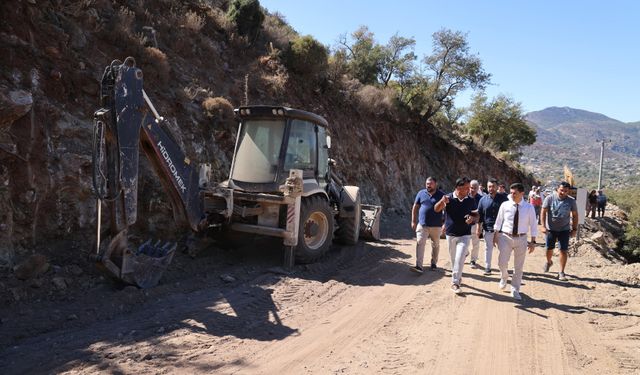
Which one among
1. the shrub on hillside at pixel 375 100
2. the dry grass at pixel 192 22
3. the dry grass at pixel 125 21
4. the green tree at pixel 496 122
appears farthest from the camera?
the green tree at pixel 496 122

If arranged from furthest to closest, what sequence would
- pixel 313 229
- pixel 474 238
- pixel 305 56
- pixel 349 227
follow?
1. pixel 305 56
2. pixel 349 227
3. pixel 474 238
4. pixel 313 229

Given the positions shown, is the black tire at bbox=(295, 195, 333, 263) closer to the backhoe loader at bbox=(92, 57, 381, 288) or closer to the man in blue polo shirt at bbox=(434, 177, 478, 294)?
the backhoe loader at bbox=(92, 57, 381, 288)

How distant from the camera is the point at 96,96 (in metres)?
8.12

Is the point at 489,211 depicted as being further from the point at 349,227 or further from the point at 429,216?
the point at 349,227

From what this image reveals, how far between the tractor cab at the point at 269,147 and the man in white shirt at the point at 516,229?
3.35 metres

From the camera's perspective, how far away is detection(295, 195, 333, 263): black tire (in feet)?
25.1

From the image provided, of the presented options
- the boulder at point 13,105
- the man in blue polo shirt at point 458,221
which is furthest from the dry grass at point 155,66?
the man in blue polo shirt at point 458,221

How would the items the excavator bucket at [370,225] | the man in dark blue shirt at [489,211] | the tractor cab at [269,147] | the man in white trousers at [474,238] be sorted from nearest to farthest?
the tractor cab at [269,147]
the man in dark blue shirt at [489,211]
the man in white trousers at [474,238]
the excavator bucket at [370,225]

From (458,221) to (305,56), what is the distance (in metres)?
11.6

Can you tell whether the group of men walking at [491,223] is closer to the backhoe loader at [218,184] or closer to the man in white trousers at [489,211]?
the man in white trousers at [489,211]

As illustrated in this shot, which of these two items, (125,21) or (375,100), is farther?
(375,100)

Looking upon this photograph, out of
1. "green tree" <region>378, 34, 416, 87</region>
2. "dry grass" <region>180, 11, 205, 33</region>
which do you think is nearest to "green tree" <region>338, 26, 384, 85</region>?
"green tree" <region>378, 34, 416, 87</region>

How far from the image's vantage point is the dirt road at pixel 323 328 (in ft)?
13.8

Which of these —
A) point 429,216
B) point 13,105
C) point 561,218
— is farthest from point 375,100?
point 13,105
